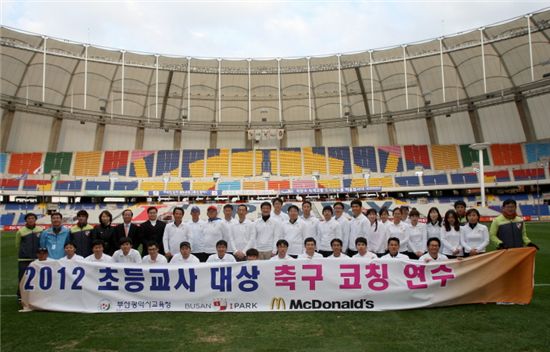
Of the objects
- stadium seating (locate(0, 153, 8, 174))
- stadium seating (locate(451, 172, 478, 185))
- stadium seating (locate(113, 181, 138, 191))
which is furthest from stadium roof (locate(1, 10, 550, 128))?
stadium seating (locate(451, 172, 478, 185))

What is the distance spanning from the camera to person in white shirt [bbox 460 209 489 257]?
6398 mm

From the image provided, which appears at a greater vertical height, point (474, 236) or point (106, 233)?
point (106, 233)

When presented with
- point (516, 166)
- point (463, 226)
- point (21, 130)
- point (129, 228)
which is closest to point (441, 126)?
point (516, 166)

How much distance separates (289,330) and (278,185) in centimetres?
3439

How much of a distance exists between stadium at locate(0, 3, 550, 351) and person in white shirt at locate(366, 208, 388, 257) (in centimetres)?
2163

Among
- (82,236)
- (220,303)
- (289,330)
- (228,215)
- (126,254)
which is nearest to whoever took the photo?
(289,330)

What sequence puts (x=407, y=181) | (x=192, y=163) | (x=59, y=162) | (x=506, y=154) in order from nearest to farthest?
(x=506, y=154) → (x=407, y=181) → (x=59, y=162) → (x=192, y=163)

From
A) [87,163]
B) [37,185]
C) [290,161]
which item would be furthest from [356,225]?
[37,185]

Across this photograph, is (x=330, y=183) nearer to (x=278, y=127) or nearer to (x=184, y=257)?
(x=278, y=127)

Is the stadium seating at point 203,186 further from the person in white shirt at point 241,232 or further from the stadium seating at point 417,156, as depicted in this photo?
the person in white shirt at point 241,232

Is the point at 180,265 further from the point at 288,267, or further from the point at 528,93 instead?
the point at 528,93

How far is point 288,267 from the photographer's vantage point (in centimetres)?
596

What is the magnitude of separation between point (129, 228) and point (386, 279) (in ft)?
15.8

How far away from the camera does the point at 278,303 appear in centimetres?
586
